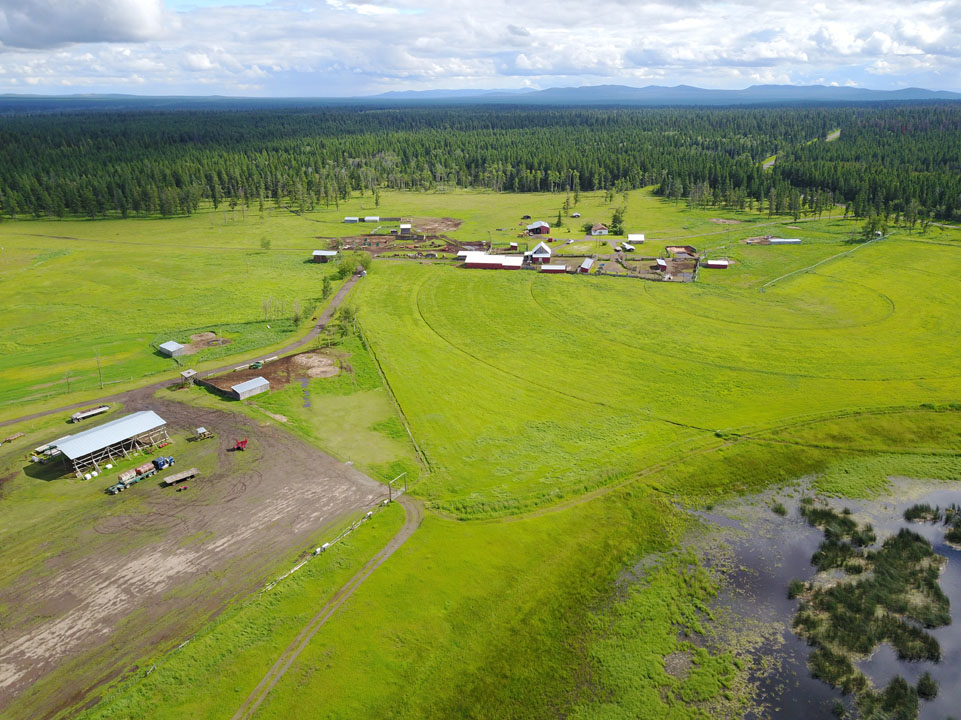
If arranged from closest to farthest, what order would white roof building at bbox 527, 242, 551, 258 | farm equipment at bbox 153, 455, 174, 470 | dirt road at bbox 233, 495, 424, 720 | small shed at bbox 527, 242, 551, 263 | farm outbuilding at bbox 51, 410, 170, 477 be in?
dirt road at bbox 233, 495, 424, 720, farm outbuilding at bbox 51, 410, 170, 477, farm equipment at bbox 153, 455, 174, 470, small shed at bbox 527, 242, 551, 263, white roof building at bbox 527, 242, 551, 258

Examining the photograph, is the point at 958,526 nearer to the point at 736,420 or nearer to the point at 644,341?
the point at 736,420

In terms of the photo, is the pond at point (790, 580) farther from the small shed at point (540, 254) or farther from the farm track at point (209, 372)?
the small shed at point (540, 254)

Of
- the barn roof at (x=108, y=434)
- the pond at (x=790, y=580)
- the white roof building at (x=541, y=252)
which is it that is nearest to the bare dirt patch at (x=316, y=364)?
the barn roof at (x=108, y=434)

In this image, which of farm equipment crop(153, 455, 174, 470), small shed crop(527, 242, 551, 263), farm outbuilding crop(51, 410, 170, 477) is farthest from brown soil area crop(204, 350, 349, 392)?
small shed crop(527, 242, 551, 263)

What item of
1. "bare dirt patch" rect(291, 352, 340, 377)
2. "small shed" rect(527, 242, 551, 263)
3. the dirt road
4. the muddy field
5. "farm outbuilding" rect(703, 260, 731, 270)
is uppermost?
"small shed" rect(527, 242, 551, 263)

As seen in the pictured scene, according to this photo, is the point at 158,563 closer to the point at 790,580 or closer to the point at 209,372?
the point at 209,372

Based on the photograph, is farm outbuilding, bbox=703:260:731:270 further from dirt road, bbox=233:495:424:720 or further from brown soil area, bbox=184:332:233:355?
brown soil area, bbox=184:332:233:355
